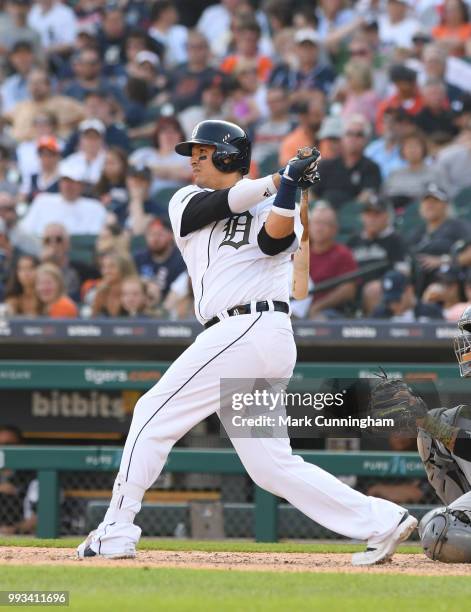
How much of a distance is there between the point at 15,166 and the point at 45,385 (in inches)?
173

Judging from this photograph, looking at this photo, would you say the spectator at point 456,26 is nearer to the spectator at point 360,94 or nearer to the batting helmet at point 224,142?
the spectator at point 360,94

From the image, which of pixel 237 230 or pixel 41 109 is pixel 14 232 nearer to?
pixel 41 109

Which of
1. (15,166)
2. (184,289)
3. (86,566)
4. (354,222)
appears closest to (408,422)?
(86,566)

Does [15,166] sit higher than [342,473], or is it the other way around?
[15,166]

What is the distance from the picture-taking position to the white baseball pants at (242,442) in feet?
16.9

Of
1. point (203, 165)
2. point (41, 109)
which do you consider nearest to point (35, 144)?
point (41, 109)

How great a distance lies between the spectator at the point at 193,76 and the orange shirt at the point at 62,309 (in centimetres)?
373

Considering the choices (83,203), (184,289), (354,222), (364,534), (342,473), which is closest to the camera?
(364,534)

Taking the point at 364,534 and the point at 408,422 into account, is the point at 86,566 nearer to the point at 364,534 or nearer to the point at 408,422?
the point at 364,534

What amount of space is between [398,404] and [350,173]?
17.8ft

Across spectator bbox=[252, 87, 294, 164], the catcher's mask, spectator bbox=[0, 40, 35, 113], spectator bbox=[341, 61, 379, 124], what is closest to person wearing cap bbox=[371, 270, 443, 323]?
spectator bbox=[341, 61, 379, 124]

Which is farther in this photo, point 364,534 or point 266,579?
point 364,534

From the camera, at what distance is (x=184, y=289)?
9.62 meters

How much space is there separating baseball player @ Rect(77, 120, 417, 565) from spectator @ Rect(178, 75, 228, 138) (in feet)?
22.8
